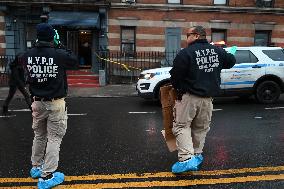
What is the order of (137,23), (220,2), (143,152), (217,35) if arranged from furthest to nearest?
(217,35) < (220,2) < (137,23) < (143,152)

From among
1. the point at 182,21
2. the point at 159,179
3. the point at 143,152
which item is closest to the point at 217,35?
the point at 182,21

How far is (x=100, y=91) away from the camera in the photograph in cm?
1502

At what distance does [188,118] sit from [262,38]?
1716 cm

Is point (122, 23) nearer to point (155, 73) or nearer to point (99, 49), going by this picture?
point (99, 49)

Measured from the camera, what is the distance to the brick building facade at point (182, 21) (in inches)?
737

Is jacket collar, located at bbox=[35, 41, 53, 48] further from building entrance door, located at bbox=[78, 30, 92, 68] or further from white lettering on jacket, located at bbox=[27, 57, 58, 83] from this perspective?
building entrance door, located at bbox=[78, 30, 92, 68]

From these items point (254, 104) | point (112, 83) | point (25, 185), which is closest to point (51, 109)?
point (25, 185)

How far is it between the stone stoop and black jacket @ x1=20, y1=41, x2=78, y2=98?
40.2ft

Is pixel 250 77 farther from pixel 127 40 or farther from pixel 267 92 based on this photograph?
pixel 127 40

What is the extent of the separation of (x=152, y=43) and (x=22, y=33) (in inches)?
267

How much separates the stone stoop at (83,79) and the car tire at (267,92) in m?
8.19

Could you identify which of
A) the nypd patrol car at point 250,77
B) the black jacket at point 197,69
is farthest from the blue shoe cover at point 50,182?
the nypd patrol car at point 250,77

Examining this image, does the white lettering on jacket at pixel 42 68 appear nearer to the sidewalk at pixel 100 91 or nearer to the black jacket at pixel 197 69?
the black jacket at pixel 197 69

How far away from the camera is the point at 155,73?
10844 mm
